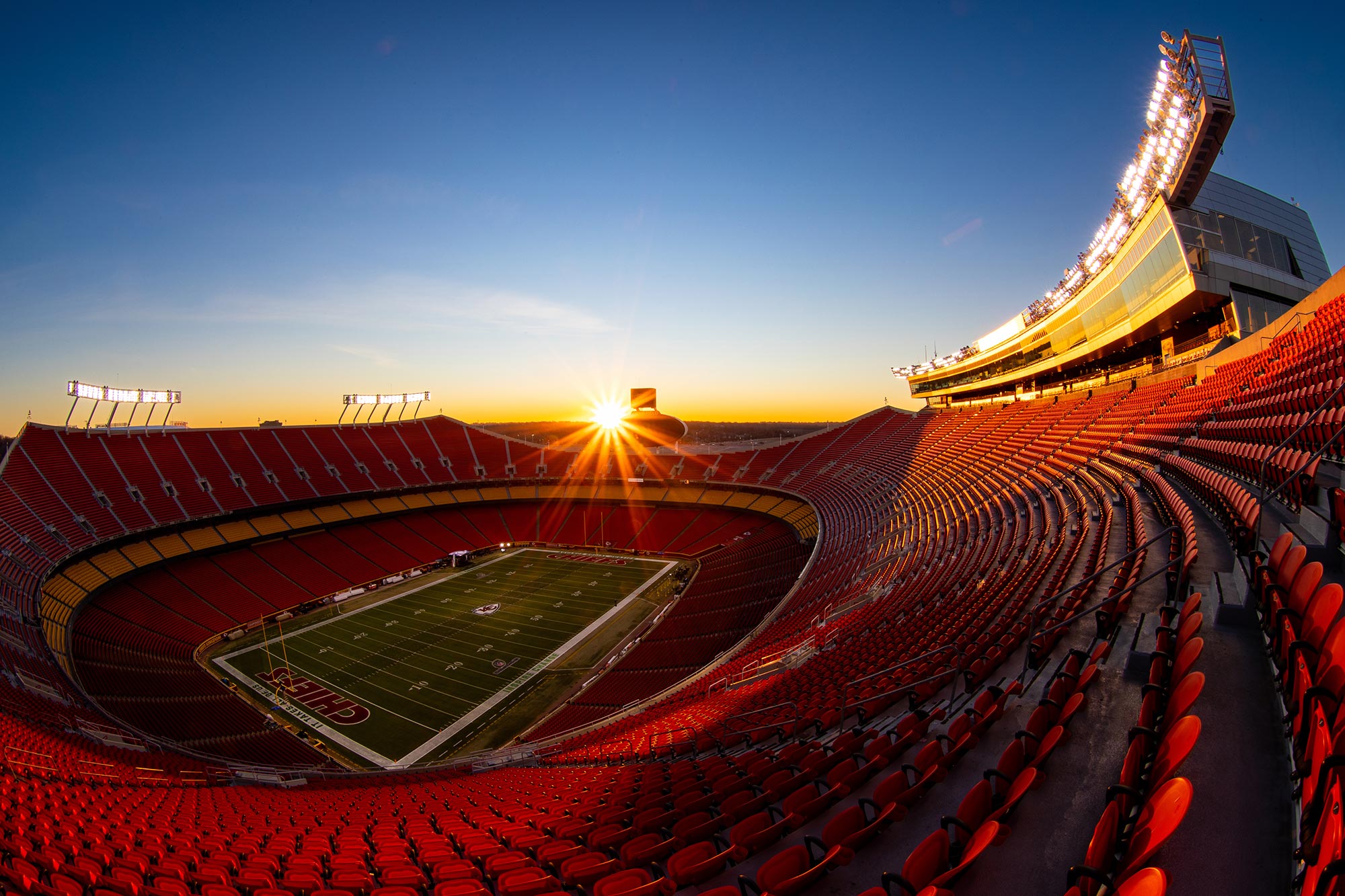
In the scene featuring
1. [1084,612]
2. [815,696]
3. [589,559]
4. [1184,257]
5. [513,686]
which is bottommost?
[513,686]

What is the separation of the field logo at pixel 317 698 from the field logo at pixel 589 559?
19395 millimetres

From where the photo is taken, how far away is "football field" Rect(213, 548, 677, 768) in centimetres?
2055

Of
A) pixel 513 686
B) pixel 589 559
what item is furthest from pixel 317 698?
pixel 589 559

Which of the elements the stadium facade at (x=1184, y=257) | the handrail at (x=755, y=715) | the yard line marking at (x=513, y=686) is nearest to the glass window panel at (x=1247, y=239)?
the stadium facade at (x=1184, y=257)

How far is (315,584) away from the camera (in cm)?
3494

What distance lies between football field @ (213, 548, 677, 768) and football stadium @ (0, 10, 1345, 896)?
0.22 meters

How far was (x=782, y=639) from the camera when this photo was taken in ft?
58.5

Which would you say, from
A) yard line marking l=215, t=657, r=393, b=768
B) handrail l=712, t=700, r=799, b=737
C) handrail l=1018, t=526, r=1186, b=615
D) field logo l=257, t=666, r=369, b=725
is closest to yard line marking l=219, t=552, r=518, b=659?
yard line marking l=215, t=657, r=393, b=768

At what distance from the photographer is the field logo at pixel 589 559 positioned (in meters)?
40.9

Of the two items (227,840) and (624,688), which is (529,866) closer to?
(227,840)

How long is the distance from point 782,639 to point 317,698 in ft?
60.2

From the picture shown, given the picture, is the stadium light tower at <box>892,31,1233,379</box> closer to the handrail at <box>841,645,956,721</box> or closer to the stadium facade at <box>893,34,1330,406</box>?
the stadium facade at <box>893,34,1330,406</box>

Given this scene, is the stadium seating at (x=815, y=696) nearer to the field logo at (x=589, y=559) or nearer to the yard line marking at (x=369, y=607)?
the yard line marking at (x=369, y=607)

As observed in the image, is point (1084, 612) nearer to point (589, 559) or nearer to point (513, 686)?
point (513, 686)
